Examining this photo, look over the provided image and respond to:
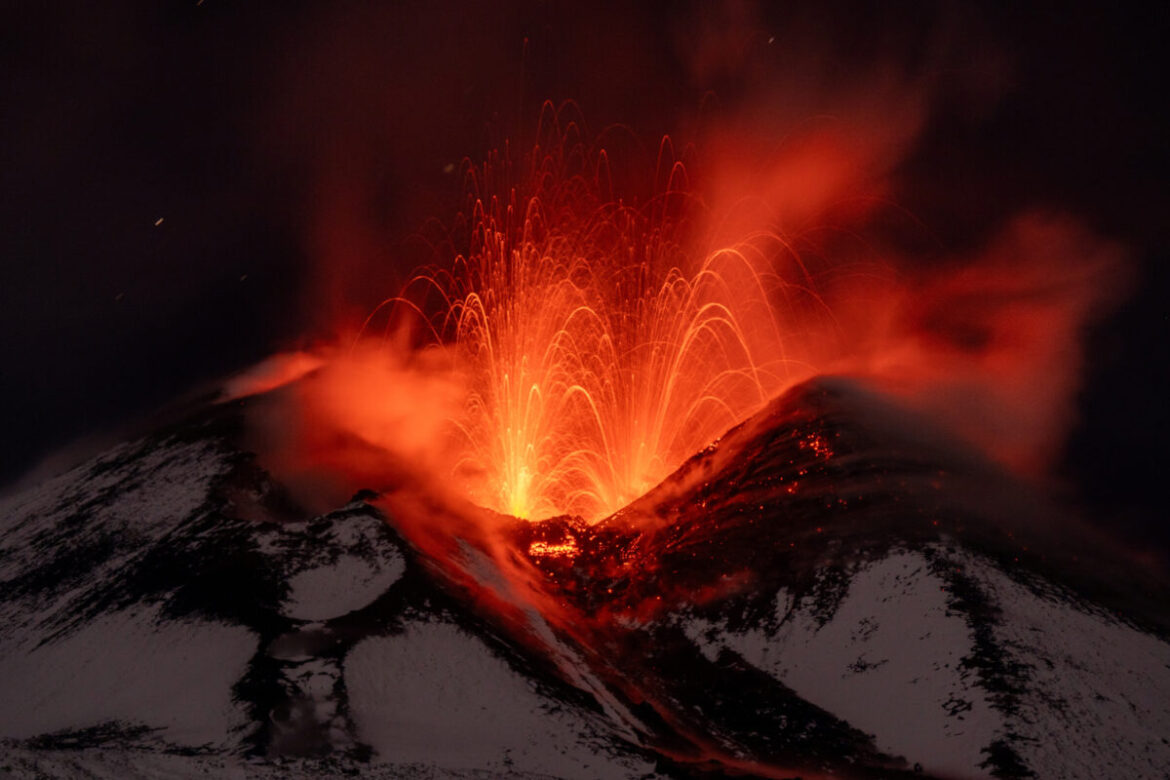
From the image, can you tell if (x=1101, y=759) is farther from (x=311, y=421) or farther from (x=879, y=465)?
(x=311, y=421)

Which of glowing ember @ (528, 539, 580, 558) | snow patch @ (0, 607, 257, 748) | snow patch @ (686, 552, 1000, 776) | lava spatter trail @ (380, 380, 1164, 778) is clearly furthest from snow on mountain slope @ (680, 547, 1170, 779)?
snow patch @ (0, 607, 257, 748)

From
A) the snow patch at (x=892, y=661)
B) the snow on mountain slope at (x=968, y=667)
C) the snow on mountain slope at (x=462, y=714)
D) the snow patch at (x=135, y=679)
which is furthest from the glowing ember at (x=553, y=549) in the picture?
the snow patch at (x=135, y=679)

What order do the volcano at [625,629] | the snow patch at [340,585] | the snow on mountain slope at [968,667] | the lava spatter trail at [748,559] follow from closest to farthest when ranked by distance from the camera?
the volcano at [625,629] → the snow on mountain slope at [968,667] → the lava spatter trail at [748,559] → the snow patch at [340,585]

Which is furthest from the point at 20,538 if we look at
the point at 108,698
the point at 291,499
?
the point at 108,698

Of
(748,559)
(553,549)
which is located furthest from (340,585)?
(748,559)

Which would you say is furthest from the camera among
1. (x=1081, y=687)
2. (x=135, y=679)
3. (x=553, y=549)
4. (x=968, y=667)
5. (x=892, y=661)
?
(x=553, y=549)

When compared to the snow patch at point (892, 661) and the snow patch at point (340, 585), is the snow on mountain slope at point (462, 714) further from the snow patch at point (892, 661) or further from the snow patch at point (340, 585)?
the snow patch at point (892, 661)

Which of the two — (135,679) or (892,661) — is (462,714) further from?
(892,661)

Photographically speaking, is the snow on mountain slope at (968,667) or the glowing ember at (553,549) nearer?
the snow on mountain slope at (968,667)
